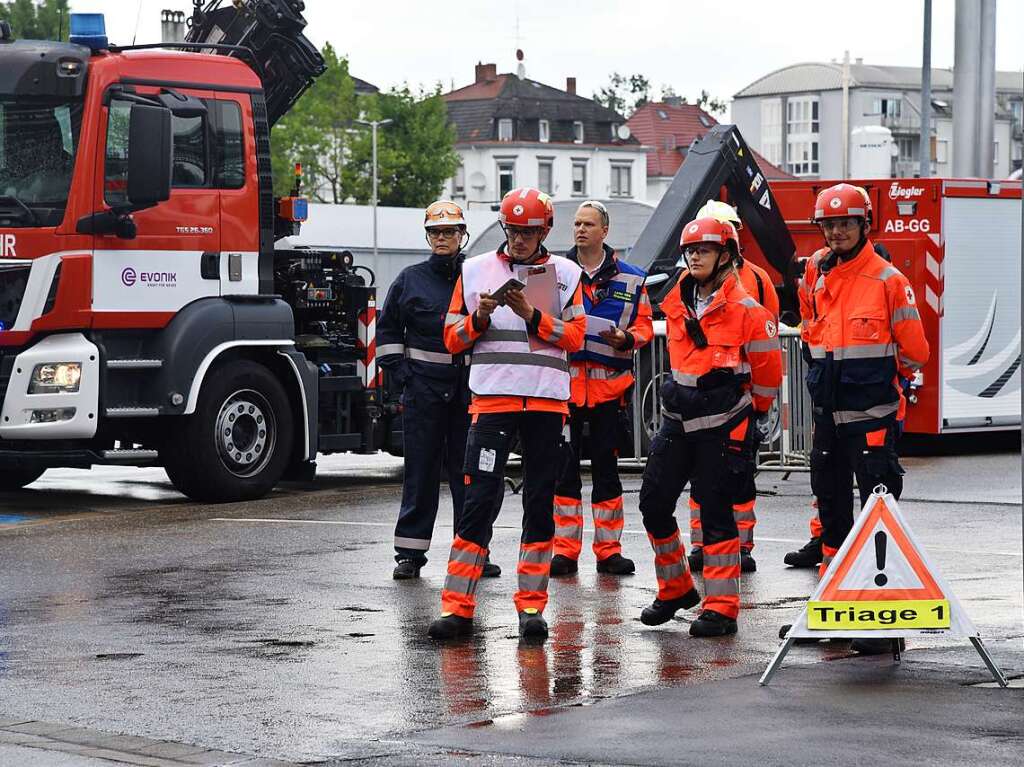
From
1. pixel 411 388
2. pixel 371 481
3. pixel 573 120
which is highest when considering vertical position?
pixel 573 120

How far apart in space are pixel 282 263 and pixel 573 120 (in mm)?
102986

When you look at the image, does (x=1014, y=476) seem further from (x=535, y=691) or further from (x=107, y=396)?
(x=535, y=691)

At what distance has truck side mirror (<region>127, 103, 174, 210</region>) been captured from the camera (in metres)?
13.8

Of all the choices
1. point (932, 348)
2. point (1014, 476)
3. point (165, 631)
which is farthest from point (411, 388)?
point (932, 348)

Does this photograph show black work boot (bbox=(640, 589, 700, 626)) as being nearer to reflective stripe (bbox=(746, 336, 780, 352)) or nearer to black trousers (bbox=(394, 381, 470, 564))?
reflective stripe (bbox=(746, 336, 780, 352))

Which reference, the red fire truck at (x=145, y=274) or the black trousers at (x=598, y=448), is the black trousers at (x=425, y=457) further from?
the red fire truck at (x=145, y=274)

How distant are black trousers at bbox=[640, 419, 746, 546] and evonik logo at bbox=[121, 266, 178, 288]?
613 cm

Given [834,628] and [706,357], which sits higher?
[706,357]

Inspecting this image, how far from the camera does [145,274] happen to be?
47.2 ft

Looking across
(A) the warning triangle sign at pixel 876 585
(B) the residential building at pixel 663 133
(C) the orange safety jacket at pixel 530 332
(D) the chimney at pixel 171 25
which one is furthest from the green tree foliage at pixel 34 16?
(A) the warning triangle sign at pixel 876 585

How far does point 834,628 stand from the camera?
8008mm

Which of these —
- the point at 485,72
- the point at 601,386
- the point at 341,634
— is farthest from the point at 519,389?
the point at 485,72

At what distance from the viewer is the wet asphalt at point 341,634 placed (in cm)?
720

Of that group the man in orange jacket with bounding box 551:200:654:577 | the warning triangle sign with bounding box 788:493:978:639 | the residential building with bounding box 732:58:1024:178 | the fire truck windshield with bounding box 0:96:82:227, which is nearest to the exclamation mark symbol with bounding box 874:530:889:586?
the warning triangle sign with bounding box 788:493:978:639
